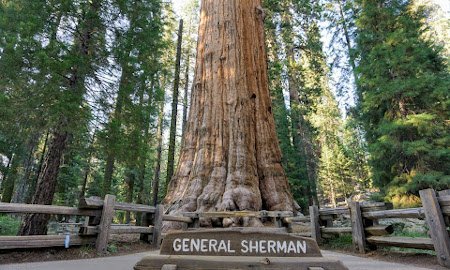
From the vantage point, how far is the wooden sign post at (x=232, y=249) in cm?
218

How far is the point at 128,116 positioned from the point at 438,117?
10.1 m

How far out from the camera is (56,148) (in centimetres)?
695

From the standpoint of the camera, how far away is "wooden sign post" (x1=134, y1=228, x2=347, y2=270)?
7.16 feet

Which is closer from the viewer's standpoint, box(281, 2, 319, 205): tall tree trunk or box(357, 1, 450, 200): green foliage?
box(357, 1, 450, 200): green foliage

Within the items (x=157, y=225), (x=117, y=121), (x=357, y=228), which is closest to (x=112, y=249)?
(x=157, y=225)

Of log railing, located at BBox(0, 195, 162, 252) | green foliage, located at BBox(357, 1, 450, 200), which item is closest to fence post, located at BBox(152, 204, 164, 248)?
log railing, located at BBox(0, 195, 162, 252)

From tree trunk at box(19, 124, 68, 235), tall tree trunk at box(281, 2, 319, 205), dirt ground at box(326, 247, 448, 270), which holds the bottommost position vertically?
dirt ground at box(326, 247, 448, 270)

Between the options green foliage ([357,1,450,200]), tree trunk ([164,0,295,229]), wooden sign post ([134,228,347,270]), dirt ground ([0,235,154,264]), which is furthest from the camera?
green foliage ([357,1,450,200])

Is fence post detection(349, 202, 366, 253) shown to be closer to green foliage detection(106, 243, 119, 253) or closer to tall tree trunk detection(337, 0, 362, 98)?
green foliage detection(106, 243, 119, 253)

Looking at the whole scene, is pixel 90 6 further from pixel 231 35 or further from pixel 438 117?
pixel 438 117

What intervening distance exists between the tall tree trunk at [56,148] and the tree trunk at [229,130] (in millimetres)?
2715

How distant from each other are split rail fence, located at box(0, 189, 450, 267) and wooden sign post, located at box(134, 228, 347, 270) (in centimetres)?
323

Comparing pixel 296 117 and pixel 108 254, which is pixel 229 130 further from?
pixel 296 117

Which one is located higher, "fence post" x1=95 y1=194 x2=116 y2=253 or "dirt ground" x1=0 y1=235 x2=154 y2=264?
"fence post" x1=95 y1=194 x2=116 y2=253
